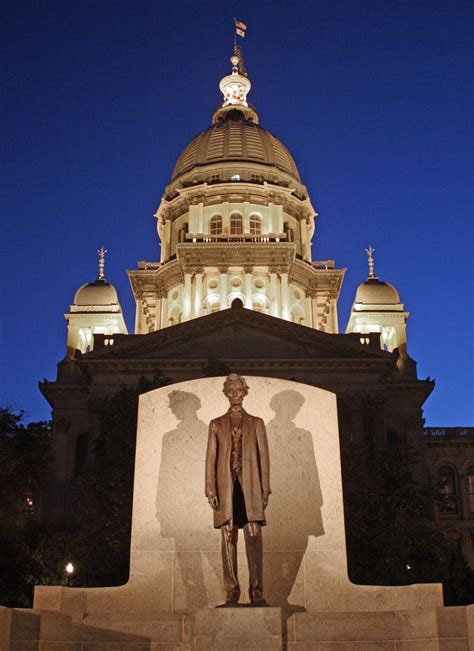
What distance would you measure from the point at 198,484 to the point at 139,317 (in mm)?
62553

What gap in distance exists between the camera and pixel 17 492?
34.7 m

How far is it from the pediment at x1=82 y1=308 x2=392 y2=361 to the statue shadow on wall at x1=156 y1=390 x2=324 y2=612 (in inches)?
1557

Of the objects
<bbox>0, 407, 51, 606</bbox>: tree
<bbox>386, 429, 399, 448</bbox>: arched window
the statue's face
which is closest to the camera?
the statue's face

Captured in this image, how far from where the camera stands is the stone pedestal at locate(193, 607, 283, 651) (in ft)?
36.6

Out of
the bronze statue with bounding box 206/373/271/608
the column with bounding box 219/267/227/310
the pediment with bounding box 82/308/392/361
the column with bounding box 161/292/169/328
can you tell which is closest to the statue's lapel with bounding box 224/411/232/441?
the bronze statue with bounding box 206/373/271/608

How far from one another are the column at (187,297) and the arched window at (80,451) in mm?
13681

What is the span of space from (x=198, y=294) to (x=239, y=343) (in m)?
16.6

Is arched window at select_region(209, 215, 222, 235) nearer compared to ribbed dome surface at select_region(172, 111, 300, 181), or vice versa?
arched window at select_region(209, 215, 222, 235)

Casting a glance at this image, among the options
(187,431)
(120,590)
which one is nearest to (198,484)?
(187,431)

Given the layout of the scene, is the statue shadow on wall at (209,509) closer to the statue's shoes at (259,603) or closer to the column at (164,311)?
the statue's shoes at (259,603)

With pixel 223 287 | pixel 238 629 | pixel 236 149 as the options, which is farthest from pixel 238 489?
pixel 236 149

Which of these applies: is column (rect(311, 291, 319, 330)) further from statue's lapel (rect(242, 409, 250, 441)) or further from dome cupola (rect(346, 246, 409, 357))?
statue's lapel (rect(242, 409, 250, 441))

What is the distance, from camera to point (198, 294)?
7031 cm

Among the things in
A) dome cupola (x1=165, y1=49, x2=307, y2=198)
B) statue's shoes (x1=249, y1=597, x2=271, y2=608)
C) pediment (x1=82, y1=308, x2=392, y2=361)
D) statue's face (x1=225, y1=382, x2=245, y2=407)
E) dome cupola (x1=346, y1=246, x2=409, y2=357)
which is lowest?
statue's shoes (x1=249, y1=597, x2=271, y2=608)
